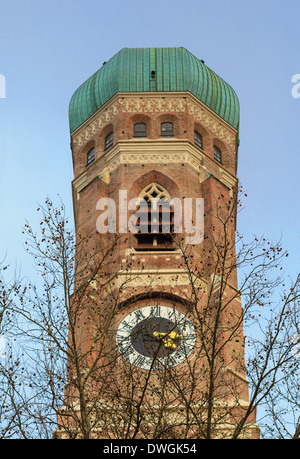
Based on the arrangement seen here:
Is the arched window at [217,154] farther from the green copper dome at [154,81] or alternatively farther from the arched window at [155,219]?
the arched window at [155,219]

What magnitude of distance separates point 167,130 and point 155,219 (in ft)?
18.9

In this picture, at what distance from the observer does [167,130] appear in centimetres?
4294

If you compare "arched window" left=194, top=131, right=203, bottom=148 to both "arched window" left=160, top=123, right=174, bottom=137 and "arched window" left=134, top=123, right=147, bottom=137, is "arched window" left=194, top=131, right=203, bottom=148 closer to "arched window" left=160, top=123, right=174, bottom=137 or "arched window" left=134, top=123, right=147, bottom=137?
"arched window" left=160, top=123, right=174, bottom=137

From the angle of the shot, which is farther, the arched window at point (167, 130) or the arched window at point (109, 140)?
the arched window at point (109, 140)

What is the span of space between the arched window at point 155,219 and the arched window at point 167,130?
3262 mm

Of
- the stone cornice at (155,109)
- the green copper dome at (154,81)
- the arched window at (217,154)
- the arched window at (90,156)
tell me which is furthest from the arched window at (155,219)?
the green copper dome at (154,81)

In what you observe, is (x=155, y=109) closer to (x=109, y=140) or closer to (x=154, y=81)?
(x=154, y=81)

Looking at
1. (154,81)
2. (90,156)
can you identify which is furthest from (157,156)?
(154,81)

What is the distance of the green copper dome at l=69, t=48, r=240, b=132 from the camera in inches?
1742

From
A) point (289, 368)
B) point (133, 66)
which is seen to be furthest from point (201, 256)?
point (289, 368)

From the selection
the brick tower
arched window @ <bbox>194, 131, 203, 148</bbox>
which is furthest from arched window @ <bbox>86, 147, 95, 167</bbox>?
arched window @ <bbox>194, 131, 203, 148</bbox>

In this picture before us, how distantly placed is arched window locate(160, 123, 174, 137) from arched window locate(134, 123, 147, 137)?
0.77 m

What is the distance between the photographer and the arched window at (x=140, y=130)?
42875 mm
